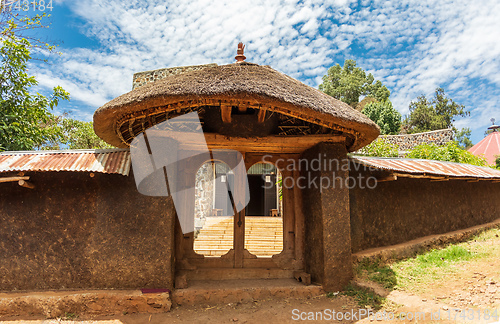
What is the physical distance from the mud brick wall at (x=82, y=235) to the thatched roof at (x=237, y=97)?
1.04 meters

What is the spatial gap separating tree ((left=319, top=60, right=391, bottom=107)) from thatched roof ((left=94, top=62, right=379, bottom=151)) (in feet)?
82.9

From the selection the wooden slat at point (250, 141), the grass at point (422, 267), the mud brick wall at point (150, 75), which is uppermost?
the mud brick wall at point (150, 75)

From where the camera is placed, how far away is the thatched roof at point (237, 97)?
3668mm

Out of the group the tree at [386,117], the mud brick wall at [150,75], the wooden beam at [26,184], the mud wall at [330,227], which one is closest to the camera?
the wooden beam at [26,184]

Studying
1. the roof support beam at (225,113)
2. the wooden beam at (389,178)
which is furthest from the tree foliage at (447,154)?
the roof support beam at (225,113)

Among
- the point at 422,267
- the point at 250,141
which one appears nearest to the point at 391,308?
the point at 422,267

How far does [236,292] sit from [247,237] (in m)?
4.18

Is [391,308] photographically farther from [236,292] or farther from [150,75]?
[150,75]

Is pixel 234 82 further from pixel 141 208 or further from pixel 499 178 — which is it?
pixel 499 178

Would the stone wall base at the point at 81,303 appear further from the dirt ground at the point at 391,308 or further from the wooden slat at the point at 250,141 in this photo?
the wooden slat at the point at 250,141

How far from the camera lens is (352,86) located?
92.4ft

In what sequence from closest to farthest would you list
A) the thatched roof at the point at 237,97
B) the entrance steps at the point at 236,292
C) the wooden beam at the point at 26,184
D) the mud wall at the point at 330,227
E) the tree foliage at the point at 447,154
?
the thatched roof at the point at 237,97 < the wooden beam at the point at 26,184 < the entrance steps at the point at 236,292 < the mud wall at the point at 330,227 < the tree foliage at the point at 447,154

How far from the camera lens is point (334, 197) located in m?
4.75

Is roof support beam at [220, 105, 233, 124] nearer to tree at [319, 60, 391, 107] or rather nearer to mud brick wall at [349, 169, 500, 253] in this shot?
mud brick wall at [349, 169, 500, 253]
